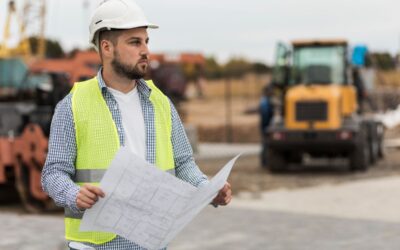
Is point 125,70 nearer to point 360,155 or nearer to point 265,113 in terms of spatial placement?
point 360,155

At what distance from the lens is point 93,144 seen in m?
3.34

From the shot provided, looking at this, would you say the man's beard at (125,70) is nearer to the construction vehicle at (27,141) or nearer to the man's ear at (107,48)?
the man's ear at (107,48)

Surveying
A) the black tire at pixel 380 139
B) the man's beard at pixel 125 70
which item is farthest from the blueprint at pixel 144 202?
the black tire at pixel 380 139

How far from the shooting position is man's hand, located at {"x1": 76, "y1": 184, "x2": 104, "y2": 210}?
10.1 ft

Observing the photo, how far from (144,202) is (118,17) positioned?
0.66 meters

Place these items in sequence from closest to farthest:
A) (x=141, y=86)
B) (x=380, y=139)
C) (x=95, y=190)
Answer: (x=95, y=190)
(x=141, y=86)
(x=380, y=139)

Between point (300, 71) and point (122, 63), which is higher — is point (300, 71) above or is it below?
below

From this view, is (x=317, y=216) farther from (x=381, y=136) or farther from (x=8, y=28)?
(x=8, y=28)

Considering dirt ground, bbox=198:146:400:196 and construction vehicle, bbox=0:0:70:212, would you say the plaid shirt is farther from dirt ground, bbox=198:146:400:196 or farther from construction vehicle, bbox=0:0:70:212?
dirt ground, bbox=198:146:400:196

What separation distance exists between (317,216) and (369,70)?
1145cm

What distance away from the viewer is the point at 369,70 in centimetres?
2309

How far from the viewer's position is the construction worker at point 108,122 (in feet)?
10.9


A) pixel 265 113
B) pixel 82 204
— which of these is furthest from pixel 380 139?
pixel 82 204

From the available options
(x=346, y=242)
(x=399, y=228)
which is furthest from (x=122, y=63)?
(x=399, y=228)
